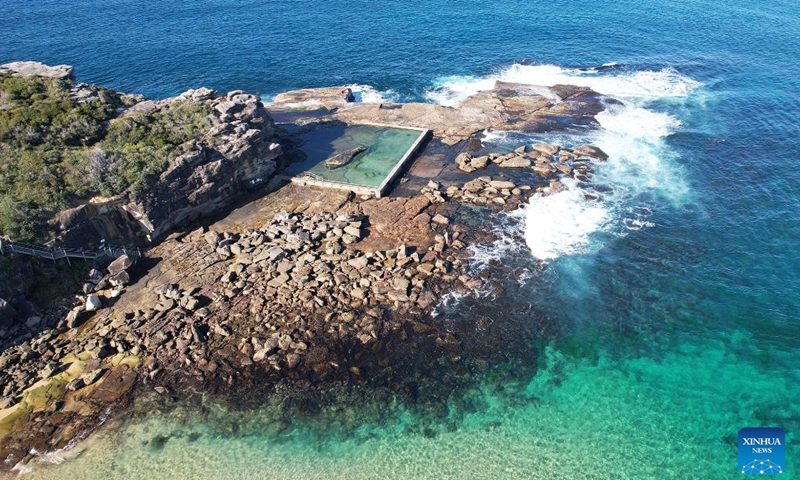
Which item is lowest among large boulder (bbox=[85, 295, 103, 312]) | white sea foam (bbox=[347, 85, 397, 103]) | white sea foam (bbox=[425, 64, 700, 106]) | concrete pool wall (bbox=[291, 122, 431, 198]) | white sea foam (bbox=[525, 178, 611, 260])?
large boulder (bbox=[85, 295, 103, 312])

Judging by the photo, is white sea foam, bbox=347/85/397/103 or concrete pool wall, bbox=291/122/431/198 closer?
concrete pool wall, bbox=291/122/431/198

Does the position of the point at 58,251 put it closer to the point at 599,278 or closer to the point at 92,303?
the point at 92,303

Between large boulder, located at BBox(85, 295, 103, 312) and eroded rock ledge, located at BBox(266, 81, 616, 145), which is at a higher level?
eroded rock ledge, located at BBox(266, 81, 616, 145)

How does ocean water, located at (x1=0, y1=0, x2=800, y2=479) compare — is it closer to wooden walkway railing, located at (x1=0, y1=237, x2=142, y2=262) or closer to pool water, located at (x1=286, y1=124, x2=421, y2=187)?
pool water, located at (x1=286, y1=124, x2=421, y2=187)

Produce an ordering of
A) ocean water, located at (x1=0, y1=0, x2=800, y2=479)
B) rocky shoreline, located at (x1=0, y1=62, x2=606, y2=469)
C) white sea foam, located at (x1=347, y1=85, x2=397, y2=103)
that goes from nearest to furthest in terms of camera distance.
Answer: ocean water, located at (x1=0, y1=0, x2=800, y2=479) < rocky shoreline, located at (x1=0, y1=62, x2=606, y2=469) < white sea foam, located at (x1=347, y1=85, x2=397, y2=103)

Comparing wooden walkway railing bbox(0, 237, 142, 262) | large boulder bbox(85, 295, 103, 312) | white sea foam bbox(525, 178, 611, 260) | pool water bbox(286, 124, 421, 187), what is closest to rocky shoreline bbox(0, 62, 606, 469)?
large boulder bbox(85, 295, 103, 312)

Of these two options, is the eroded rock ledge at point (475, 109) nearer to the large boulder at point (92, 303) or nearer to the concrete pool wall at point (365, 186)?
the concrete pool wall at point (365, 186)

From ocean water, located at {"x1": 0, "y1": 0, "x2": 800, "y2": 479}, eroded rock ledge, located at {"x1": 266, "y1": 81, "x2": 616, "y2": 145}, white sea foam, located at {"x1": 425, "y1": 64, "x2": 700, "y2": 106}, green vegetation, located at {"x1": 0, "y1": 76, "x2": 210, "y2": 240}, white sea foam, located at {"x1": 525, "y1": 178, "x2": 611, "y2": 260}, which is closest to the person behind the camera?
ocean water, located at {"x1": 0, "y1": 0, "x2": 800, "y2": 479}

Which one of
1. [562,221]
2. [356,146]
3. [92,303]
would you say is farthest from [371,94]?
[92,303]
